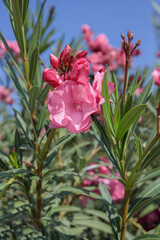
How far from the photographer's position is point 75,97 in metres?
0.65

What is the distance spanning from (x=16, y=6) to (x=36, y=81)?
327mm

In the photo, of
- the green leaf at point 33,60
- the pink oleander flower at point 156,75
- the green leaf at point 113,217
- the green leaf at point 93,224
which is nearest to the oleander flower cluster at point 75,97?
the green leaf at point 33,60

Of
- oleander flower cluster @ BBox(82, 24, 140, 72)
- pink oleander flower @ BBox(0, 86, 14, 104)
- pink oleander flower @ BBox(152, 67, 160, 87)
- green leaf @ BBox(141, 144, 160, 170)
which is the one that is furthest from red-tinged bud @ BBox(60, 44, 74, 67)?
pink oleander flower @ BBox(0, 86, 14, 104)

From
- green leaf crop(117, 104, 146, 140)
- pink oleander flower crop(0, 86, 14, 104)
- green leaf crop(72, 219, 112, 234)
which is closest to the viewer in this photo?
green leaf crop(117, 104, 146, 140)

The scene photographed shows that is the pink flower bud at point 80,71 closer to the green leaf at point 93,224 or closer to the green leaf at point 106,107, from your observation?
the green leaf at point 106,107

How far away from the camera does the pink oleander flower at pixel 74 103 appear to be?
63 cm

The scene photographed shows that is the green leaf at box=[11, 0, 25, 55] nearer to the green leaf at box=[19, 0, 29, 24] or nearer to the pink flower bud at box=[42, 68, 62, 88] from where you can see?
the green leaf at box=[19, 0, 29, 24]

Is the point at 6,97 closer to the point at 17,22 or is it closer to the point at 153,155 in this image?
the point at 17,22

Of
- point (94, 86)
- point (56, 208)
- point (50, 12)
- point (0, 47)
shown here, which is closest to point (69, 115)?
point (94, 86)

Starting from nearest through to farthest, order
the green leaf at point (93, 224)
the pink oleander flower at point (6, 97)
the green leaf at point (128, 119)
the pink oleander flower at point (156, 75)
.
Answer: the green leaf at point (128, 119) < the green leaf at point (93, 224) < the pink oleander flower at point (156, 75) < the pink oleander flower at point (6, 97)

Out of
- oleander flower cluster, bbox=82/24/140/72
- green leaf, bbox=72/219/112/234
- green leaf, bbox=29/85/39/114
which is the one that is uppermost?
oleander flower cluster, bbox=82/24/140/72

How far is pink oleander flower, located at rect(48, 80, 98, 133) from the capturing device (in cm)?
63

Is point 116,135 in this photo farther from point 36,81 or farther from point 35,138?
point 36,81

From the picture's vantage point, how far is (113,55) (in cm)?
253
